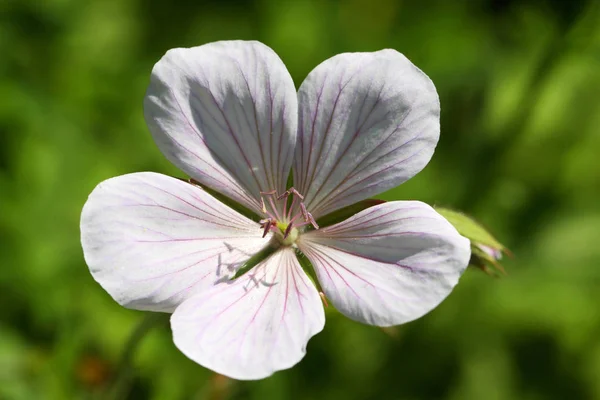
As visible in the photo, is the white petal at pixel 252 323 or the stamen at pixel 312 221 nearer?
the white petal at pixel 252 323

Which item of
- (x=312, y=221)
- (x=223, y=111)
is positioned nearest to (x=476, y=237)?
(x=312, y=221)

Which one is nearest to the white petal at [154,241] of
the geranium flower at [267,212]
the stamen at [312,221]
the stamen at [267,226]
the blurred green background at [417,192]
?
the geranium flower at [267,212]

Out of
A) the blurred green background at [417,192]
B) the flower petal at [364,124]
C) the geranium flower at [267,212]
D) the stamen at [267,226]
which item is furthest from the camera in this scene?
the blurred green background at [417,192]

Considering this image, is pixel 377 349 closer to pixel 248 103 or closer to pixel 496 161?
pixel 496 161

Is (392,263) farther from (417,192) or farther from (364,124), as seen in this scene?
(417,192)

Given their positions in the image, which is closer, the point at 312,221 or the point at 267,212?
the point at 312,221

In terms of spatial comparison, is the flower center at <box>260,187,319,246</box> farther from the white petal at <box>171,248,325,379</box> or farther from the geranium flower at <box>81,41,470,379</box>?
the white petal at <box>171,248,325,379</box>

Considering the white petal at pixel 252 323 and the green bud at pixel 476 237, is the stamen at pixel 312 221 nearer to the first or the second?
the white petal at pixel 252 323

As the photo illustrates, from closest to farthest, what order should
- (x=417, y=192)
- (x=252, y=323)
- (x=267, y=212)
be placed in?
(x=252, y=323), (x=267, y=212), (x=417, y=192)
